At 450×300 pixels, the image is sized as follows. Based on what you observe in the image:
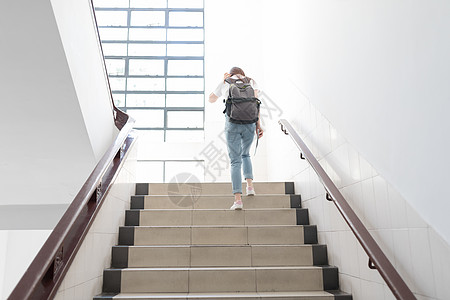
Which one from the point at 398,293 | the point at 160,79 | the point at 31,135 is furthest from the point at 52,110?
the point at 160,79

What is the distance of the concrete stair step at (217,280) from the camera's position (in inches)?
121

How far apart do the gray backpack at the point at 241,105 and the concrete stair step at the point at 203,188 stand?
0.86 m

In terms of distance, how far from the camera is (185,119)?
Result: 8797 millimetres

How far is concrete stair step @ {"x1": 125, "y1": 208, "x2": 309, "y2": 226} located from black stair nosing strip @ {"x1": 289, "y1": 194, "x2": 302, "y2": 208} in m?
0.35

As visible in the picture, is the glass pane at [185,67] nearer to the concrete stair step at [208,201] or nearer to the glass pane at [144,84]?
the glass pane at [144,84]

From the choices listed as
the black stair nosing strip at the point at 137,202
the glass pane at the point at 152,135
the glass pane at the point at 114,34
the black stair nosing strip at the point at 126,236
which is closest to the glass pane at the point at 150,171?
the glass pane at the point at 152,135

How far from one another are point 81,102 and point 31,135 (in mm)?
697

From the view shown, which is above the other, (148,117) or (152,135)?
(148,117)

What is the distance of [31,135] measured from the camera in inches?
140

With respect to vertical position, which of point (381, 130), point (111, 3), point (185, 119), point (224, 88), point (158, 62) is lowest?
point (381, 130)

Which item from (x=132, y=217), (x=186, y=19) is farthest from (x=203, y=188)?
(x=186, y=19)

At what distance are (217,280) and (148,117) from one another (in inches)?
243

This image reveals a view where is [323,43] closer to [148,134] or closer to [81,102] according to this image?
[81,102]

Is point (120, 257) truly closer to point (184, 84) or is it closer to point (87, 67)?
point (87, 67)
